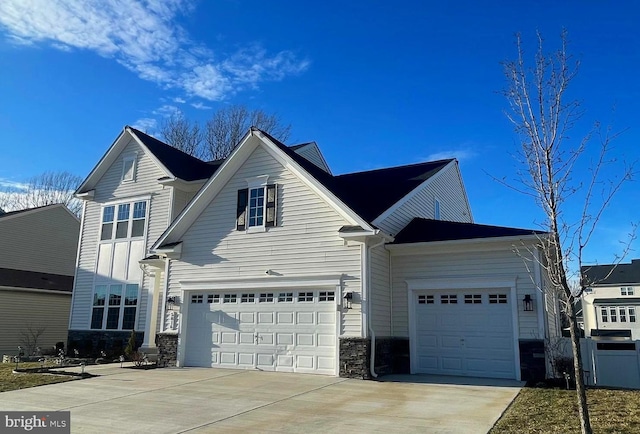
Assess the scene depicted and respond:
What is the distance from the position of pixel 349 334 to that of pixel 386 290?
1.97 m

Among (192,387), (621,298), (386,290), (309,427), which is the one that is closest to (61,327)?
(192,387)

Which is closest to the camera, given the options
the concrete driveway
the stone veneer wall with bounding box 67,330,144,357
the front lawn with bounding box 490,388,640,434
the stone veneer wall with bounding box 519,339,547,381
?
the front lawn with bounding box 490,388,640,434

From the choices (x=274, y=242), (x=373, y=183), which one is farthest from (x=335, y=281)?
(x=373, y=183)

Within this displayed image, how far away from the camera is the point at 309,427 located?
23.3ft

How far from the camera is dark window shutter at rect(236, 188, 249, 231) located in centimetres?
1463

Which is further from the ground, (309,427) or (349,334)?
(349,334)

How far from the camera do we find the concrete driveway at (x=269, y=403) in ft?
23.7

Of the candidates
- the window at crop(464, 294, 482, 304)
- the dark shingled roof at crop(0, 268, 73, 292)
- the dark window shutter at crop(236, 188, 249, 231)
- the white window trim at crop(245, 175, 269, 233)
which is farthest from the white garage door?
the dark shingled roof at crop(0, 268, 73, 292)

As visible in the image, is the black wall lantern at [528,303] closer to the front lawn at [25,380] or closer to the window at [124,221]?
the front lawn at [25,380]

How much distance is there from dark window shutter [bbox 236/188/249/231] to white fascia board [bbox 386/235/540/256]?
14.2ft

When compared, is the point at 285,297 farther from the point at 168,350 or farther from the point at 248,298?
the point at 168,350

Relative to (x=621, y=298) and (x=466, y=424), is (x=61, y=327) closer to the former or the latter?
(x=466, y=424)

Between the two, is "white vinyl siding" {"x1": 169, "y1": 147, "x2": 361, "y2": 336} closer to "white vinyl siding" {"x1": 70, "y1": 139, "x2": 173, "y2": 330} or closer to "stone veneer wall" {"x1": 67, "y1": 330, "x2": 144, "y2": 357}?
"white vinyl siding" {"x1": 70, "y1": 139, "x2": 173, "y2": 330}

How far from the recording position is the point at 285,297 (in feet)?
44.7
